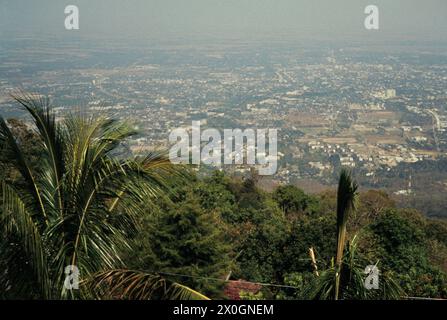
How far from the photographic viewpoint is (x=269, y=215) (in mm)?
13594

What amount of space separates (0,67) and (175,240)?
41.5 metres

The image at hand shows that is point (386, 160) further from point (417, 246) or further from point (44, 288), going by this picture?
point (44, 288)

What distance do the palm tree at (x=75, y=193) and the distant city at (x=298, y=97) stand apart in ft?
42.9

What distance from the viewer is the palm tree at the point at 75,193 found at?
3.04m

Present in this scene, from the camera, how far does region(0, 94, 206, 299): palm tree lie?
3045mm

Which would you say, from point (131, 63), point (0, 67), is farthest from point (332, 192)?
point (131, 63)

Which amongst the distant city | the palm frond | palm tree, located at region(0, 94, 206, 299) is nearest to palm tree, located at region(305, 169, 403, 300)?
the palm frond

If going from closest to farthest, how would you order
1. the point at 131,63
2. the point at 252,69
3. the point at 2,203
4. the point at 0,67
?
the point at 2,203
the point at 0,67
the point at 131,63
the point at 252,69
